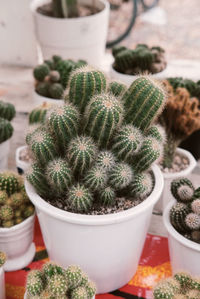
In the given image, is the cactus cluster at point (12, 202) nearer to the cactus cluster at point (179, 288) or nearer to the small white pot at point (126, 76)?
the cactus cluster at point (179, 288)

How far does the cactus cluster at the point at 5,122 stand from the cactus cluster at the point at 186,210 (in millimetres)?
670

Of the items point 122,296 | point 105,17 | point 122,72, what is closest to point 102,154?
point 122,296

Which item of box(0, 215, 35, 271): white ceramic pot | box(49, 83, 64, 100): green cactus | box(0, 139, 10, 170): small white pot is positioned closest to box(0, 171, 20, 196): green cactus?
box(0, 215, 35, 271): white ceramic pot

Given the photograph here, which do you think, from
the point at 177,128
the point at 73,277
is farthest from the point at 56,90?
the point at 73,277

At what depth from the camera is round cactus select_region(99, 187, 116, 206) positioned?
1.00 meters

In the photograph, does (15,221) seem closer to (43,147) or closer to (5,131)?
(43,147)

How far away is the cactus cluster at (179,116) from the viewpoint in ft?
4.58

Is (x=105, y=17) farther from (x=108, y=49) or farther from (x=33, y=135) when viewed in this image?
(x=33, y=135)

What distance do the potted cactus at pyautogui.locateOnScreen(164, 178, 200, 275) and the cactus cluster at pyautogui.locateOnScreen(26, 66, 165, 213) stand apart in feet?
0.37

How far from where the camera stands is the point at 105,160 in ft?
3.22

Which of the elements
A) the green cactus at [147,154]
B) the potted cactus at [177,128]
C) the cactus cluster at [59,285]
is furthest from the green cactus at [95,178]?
the potted cactus at [177,128]

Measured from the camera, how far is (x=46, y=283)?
88cm

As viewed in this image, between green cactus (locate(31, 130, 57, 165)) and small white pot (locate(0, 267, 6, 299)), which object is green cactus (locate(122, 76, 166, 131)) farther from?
small white pot (locate(0, 267, 6, 299))

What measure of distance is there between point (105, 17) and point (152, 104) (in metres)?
1.62
